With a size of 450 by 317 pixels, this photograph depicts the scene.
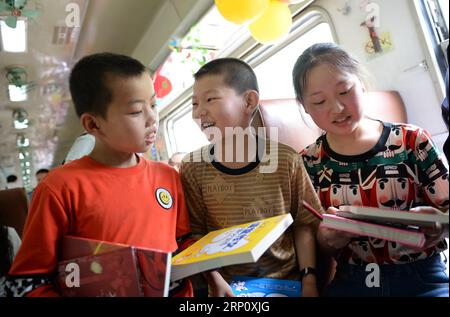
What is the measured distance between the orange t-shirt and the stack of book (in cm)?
35

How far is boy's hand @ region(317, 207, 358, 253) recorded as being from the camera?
83cm

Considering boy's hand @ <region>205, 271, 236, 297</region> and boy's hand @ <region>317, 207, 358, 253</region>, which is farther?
boy's hand @ <region>317, 207, 358, 253</region>

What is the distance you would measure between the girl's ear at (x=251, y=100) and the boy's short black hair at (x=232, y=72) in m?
0.02

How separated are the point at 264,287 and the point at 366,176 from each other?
0.39 meters

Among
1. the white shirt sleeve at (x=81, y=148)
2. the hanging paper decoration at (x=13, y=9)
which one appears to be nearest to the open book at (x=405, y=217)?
the white shirt sleeve at (x=81, y=148)

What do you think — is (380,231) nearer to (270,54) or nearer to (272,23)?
(272,23)

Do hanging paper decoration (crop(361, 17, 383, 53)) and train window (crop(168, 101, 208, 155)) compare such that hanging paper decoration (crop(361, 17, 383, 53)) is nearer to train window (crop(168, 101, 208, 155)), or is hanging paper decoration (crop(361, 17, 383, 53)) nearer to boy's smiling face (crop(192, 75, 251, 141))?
boy's smiling face (crop(192, 75, 251, 141))

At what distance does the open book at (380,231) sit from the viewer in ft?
1.91

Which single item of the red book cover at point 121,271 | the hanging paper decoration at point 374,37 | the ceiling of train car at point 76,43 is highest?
the ceiling of train car at point 76,43

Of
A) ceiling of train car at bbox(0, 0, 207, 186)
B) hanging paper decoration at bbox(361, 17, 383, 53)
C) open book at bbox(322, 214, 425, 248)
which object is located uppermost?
ceiling of train car at bbox(0, 0, 207, 186)

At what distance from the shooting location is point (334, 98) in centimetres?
88

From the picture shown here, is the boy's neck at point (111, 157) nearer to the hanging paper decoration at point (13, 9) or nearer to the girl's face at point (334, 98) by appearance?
the girl's face at point (334, 98)

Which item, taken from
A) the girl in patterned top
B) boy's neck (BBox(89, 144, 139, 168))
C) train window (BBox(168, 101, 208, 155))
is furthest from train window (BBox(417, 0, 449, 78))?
train window (BBox(168, 101, 208, 155))
